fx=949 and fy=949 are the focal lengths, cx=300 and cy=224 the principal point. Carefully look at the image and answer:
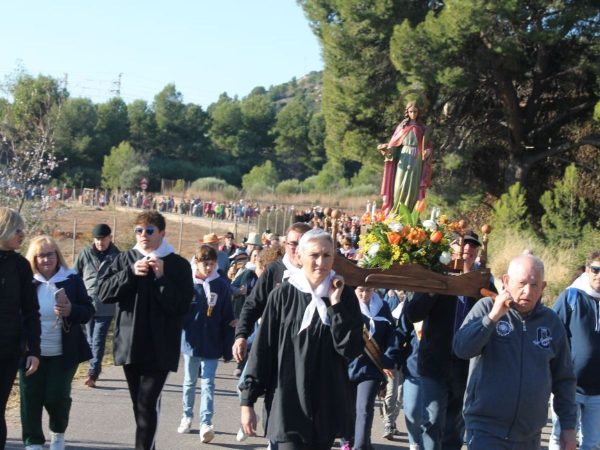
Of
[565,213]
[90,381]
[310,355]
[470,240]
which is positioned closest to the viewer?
[310,355]

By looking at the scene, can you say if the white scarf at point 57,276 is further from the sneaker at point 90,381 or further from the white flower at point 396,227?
the sneaker at point 90,381

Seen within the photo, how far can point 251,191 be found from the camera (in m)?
76.5

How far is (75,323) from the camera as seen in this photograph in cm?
727

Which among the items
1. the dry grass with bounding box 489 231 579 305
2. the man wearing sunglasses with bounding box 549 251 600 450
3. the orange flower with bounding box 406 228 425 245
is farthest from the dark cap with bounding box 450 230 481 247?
the dry grass with bounding box 489 231 579 305

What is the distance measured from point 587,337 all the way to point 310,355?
3095mm

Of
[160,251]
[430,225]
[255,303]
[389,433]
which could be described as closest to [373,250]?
[430,225]

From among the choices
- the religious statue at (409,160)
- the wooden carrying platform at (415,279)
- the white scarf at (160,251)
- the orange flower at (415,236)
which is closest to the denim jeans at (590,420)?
the wooden carrying platform at (415,279)

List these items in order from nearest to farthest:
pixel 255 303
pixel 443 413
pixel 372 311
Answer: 1. pixel 255 303
2. pixel 443 413
3. pixel 372 311

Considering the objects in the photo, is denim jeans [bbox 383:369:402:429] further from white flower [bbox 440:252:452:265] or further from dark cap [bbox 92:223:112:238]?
dark cap [bbox 92:223:112:238]

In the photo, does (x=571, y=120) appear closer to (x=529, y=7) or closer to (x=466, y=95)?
(x=466, y=95)

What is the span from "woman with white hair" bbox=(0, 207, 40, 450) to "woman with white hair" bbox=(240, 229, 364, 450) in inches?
72.9

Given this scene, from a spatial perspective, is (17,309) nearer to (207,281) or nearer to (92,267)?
(207,281)

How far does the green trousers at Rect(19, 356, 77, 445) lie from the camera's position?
711 centimetres

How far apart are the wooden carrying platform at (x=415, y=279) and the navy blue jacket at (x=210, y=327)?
8.50ft
